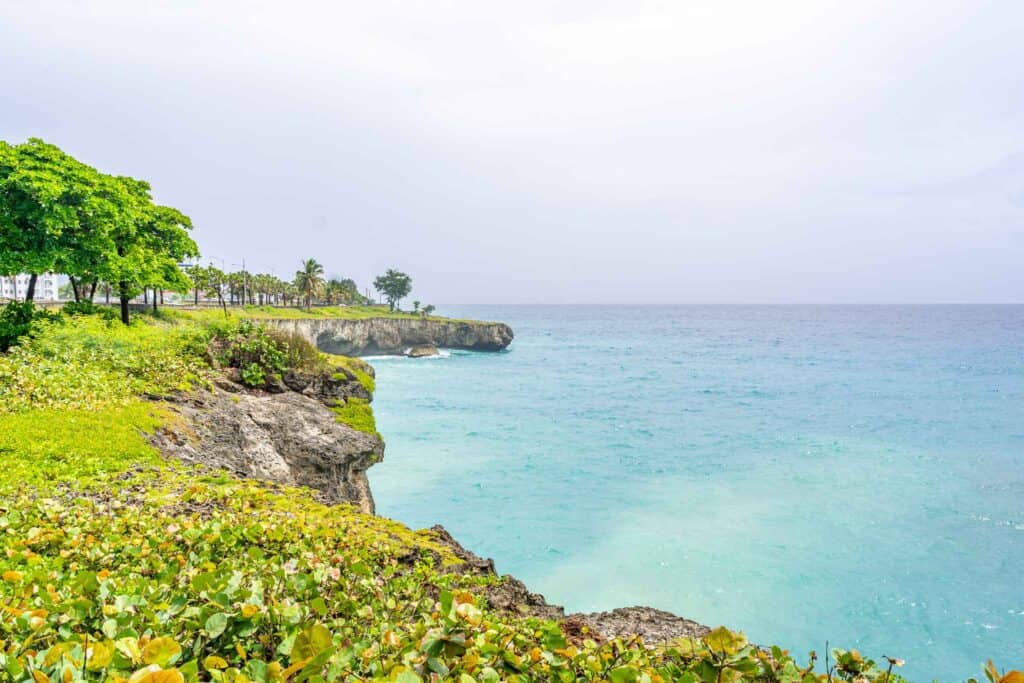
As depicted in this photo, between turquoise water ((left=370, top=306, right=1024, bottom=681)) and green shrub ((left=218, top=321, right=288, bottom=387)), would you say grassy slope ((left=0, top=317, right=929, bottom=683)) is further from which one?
turquoise water ((left=370, top=306, right=1024, bottom=681))

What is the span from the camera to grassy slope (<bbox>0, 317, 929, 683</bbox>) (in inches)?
86.7

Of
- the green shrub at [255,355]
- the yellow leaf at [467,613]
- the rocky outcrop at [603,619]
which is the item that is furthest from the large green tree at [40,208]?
the yellow leaf at [467,613]

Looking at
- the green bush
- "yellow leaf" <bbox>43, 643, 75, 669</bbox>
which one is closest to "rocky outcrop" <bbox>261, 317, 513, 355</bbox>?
the green bush

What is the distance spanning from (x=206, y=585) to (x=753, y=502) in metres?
23.7

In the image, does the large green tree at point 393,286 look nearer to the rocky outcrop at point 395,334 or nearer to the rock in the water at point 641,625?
the rocky outcrop at point 395,334

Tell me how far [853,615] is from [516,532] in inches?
434

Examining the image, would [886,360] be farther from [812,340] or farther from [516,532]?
[516,532]

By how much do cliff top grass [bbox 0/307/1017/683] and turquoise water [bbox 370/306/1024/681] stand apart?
11.3 meters

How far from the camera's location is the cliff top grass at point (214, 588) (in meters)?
2.20

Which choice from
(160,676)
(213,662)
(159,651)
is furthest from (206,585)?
(160,676)

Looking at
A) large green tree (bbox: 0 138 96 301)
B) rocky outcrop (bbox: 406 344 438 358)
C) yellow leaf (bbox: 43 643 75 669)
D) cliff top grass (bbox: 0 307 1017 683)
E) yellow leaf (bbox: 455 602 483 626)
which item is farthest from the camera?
rocky outcrop (bbox: 406 344 438 358)

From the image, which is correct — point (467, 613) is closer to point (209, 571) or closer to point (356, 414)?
point (209, 571)

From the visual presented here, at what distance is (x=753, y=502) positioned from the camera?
72.3 ft

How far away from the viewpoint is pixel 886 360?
252ft
